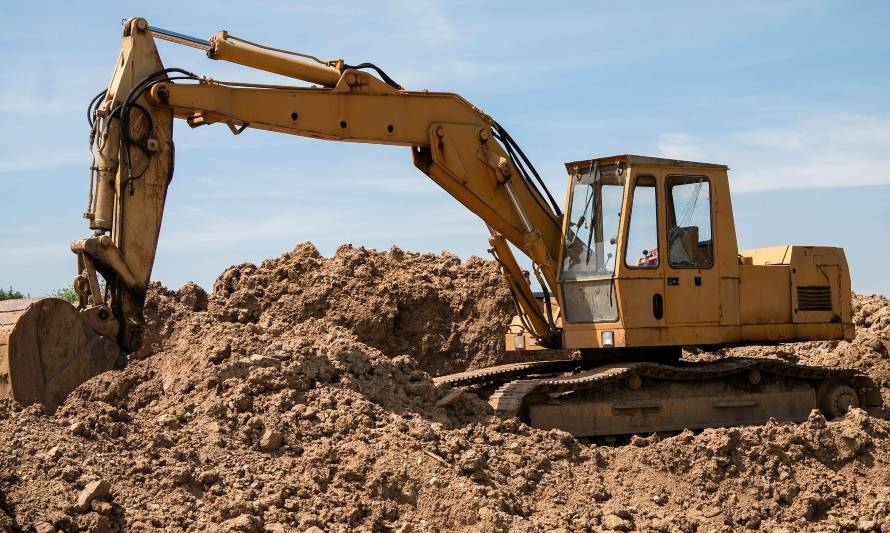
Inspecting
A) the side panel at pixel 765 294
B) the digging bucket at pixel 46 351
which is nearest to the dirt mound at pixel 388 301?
the side panel at pixel 765 294

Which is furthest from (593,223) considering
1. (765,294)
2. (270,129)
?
(270,129)

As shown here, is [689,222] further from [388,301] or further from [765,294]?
[388,301]

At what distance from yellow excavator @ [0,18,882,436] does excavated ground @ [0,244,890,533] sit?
2.41 feet

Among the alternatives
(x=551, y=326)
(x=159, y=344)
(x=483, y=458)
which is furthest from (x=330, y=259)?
(x=483, y=458)

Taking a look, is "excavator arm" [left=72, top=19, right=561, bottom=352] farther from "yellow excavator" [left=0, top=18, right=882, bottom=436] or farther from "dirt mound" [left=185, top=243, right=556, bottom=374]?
"dirt mound" [left=185, top=243, right=556, bottom=374]

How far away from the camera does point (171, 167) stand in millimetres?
10250

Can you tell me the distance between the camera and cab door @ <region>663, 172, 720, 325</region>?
11.5 m

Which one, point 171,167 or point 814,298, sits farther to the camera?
point 814,298

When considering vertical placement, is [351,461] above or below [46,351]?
below

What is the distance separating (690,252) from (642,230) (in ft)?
2.02

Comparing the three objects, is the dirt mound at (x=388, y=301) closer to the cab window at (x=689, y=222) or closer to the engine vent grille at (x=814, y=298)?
the engine vent grille at (x=814, y=298)

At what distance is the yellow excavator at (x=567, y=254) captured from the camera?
9.98m

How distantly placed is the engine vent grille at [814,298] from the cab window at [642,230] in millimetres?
2005

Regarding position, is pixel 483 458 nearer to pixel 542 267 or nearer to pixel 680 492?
pixel 680 492
